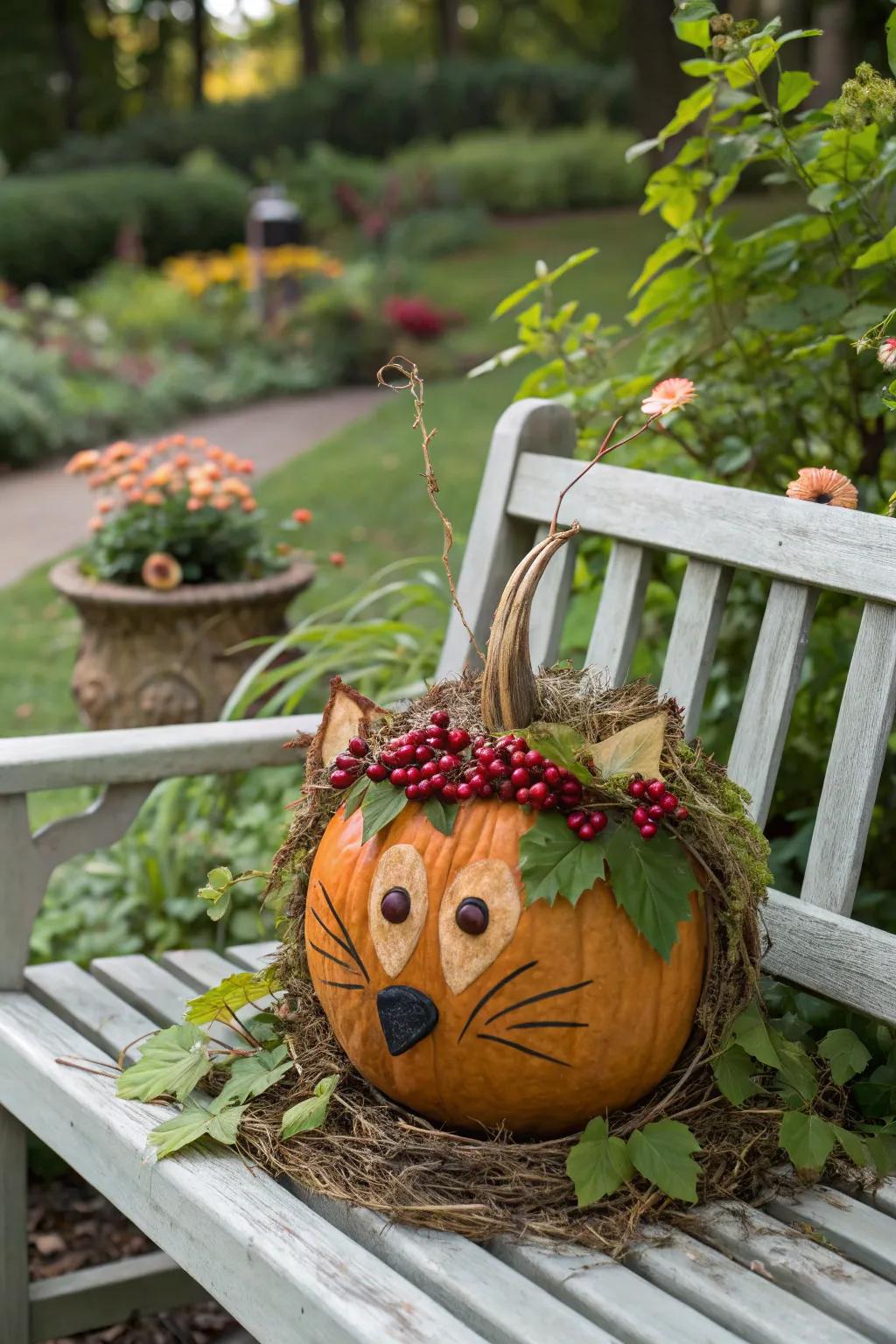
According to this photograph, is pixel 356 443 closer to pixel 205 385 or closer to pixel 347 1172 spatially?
pixel 205 385

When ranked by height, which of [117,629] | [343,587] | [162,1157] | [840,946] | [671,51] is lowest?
[343,587]

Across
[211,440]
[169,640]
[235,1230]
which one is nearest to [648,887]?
[235,1230]

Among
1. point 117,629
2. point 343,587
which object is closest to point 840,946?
point 117,629

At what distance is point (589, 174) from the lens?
21.3 metres

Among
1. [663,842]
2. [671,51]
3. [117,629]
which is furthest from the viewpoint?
[671,51]

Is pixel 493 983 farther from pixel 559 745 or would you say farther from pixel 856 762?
pixel 856 762

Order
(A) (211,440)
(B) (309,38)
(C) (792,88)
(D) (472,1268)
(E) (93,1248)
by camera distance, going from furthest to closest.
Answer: (B) (309,38) < (A) (211,440) < (E) (93,1248) < (C) (792,88) < (D) (472,1268)

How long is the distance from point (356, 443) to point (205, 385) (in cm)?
217

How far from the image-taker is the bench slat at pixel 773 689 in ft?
6.21

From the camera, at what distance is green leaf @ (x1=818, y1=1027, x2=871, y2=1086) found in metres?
1.69

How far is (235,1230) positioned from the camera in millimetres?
1438

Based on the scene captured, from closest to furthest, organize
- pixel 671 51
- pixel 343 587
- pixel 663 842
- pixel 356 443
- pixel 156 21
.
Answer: pixel 663 842, pixel 343 587, pixel 356 443, pixel 671 51, pixel 156 21

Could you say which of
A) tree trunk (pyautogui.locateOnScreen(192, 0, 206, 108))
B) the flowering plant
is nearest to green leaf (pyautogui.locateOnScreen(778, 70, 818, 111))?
the flowering plant

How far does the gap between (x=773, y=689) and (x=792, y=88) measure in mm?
923
